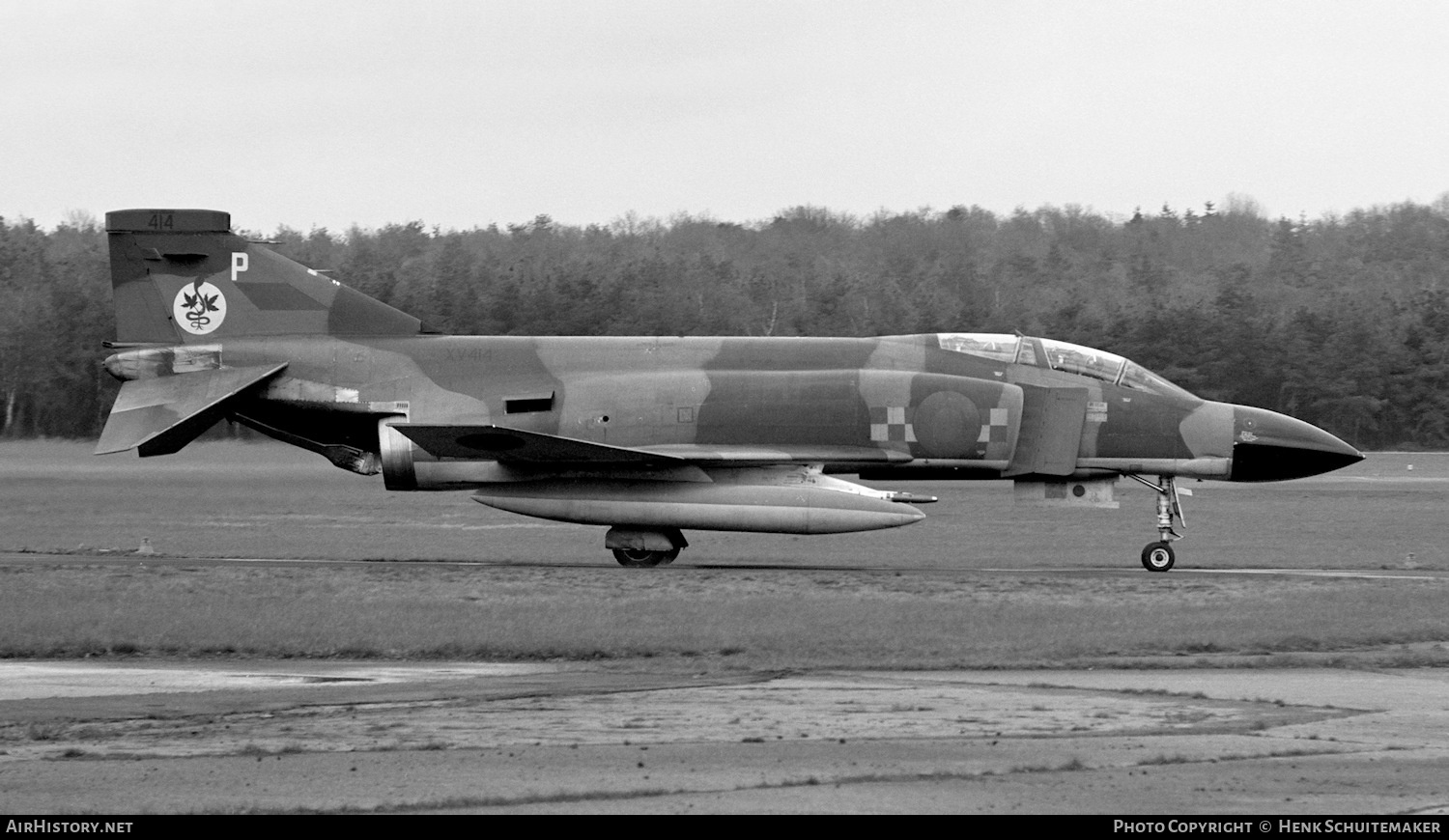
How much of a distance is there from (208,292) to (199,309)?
256mm

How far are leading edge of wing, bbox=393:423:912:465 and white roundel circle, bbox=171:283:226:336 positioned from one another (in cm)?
335

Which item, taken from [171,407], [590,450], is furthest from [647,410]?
[171,407]

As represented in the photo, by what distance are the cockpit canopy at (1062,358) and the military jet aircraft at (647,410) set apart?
0.03 meters

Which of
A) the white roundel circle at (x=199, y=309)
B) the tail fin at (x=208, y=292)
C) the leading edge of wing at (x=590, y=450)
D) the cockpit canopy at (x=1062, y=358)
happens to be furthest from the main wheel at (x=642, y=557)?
the white roundel circle at (x=199, y=309)

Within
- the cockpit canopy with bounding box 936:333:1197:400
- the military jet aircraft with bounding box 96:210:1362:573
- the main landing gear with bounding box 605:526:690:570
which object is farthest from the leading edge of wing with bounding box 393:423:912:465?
the cockpit canopy with bounding box 936:333:1197:400

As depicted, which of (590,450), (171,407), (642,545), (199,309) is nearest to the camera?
(590,450)

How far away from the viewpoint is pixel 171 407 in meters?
20.1

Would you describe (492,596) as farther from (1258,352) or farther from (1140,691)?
(1258,352)

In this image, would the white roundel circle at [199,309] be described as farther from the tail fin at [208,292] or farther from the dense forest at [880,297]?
the dense forest at [880,297]

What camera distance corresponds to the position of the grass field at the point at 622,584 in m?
12.9

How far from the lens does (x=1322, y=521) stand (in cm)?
2903

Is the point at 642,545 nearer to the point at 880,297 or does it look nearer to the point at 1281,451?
the point at 1281,451

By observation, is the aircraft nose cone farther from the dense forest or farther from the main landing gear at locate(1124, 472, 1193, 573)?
the dense forest

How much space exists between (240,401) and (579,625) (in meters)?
8.63
